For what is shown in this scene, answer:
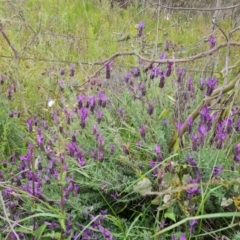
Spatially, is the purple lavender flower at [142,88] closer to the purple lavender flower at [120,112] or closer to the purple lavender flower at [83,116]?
the purple lavender flower at [120,112]

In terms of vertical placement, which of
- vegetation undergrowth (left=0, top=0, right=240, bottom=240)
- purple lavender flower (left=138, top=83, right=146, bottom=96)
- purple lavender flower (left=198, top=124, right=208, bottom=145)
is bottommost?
vegetation undergrowth (left=0, top=0, right=240, bottom=240)

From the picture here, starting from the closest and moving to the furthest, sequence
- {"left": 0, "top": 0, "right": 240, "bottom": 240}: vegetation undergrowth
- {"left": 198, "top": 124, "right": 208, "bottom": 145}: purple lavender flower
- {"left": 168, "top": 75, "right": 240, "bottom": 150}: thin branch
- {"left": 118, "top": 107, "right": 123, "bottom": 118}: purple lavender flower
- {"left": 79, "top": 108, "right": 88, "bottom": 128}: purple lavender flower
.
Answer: {"left": 0, "top": 0, "right": 240, "bottom": 240}: vegetation undergrowth → {"left": 198, "top": 124, "right": 208, "bottom": 145}: purple lavender flower → {"left": 168, "top": 75, "right": 240, "bottom": 150}: thin branch → {"left": 79, "top": 108, "right": 88, "bottom": 128}: purple lavender flower → {"left": 118, "top": 107, "right": 123, "bottom": 118}: purple lavender flower

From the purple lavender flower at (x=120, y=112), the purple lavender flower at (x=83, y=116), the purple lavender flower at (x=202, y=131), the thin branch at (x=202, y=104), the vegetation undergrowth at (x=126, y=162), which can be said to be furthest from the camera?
the purple lavender flower at (x=120, y=112)

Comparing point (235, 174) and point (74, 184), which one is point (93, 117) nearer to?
point (74, 184)

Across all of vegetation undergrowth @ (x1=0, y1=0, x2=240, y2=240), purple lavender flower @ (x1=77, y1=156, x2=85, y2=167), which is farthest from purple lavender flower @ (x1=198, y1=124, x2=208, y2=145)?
purple lavender flower @ (x1=77, y1=156, x2=85, y2=167)

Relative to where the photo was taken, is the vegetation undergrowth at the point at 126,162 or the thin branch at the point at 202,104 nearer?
the vegetation undergrowth at the point at 126,162

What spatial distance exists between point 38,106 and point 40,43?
908 millimetres

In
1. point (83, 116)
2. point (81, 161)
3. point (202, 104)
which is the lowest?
point (81, 161)

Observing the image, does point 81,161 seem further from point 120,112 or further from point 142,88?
point 142,88

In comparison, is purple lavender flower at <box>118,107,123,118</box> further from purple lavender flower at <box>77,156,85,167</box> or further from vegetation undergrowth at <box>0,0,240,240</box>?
purple lavender flower at <box>77,156,85,167</box>

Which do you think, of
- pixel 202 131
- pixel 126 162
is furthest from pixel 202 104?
pixel 126 162

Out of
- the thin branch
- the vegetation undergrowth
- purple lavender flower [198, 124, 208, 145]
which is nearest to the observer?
the vegetation undergrowth

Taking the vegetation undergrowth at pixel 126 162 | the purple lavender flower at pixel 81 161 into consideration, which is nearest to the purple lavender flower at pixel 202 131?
the vegetation undergrowth at pixel 126 162

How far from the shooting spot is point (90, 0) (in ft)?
18.4
